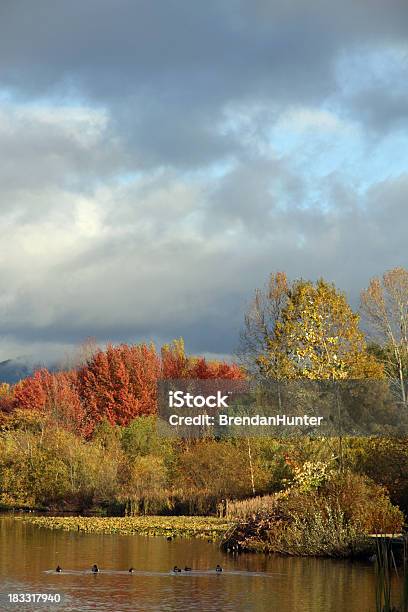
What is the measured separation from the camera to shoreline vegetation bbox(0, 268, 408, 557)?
94.6 ft

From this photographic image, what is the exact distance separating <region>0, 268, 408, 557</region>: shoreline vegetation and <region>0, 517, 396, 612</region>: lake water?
1.66 metres

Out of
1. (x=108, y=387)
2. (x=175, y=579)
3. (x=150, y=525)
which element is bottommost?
(x=175, y=579)

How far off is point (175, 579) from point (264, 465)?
23.2 meters

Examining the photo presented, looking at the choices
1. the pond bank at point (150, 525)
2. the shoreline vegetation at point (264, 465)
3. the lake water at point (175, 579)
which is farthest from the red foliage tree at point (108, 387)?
the lake water at point (175, 579)

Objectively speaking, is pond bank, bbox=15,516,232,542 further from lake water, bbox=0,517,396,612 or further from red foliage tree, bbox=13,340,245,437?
red foliage tree, bbox=13,340,245,437

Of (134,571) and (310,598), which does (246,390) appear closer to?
(134,571)

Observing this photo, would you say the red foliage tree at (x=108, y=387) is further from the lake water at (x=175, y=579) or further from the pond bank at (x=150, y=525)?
the lake water at (x=175, y=579)

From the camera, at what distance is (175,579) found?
76.4 feet

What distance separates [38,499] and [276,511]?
89.1 feet

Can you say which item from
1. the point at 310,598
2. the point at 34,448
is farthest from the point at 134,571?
the point at 34,448

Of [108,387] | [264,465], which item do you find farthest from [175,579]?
[108,387]

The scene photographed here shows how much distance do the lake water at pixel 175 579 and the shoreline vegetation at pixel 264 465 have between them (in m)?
1.66

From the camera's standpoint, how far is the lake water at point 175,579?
771 inches

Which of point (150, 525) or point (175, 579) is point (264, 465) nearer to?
point (150, 525)
